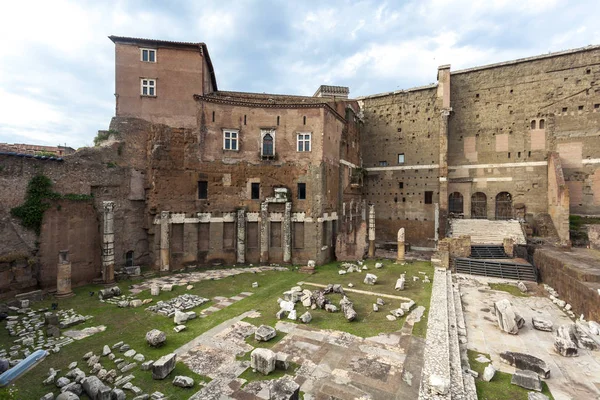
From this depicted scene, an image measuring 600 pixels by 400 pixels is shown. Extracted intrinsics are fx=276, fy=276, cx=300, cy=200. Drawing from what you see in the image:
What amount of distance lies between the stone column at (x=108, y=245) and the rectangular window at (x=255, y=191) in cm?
904

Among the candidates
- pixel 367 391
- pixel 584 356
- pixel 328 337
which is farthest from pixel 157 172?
pixel 584 356

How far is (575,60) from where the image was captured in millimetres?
23891

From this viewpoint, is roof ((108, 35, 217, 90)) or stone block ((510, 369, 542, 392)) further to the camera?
roof ((108, 35, 217, 90))

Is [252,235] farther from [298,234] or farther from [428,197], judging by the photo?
[428,197]

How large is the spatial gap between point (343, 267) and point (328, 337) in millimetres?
10629

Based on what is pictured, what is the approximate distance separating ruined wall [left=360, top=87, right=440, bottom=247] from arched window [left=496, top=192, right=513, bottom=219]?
5511 millimetres

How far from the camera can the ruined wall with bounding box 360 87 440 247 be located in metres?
29.1

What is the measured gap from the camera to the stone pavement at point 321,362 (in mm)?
6879

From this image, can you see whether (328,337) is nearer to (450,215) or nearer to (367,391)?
(367,391)

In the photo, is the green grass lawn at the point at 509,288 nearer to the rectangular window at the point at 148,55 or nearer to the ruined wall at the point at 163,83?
the ruined wall at the point at 163,83

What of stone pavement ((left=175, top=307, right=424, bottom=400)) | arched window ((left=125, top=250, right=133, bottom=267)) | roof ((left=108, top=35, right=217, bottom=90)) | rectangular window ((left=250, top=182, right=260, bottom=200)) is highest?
roof ((left=108, top=35, right=217, bottom=90))

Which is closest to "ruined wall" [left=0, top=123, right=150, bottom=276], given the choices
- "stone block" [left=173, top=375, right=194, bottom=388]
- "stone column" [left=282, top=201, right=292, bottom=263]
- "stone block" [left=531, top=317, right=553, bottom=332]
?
"stone column" [left=282, top=201, right=292, bottom=263]

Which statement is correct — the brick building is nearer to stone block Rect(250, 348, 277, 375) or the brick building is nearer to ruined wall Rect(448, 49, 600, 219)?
ruined wall Rect(448, 49, 600, 219)

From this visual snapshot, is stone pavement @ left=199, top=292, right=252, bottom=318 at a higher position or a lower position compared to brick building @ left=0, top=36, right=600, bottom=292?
lower
